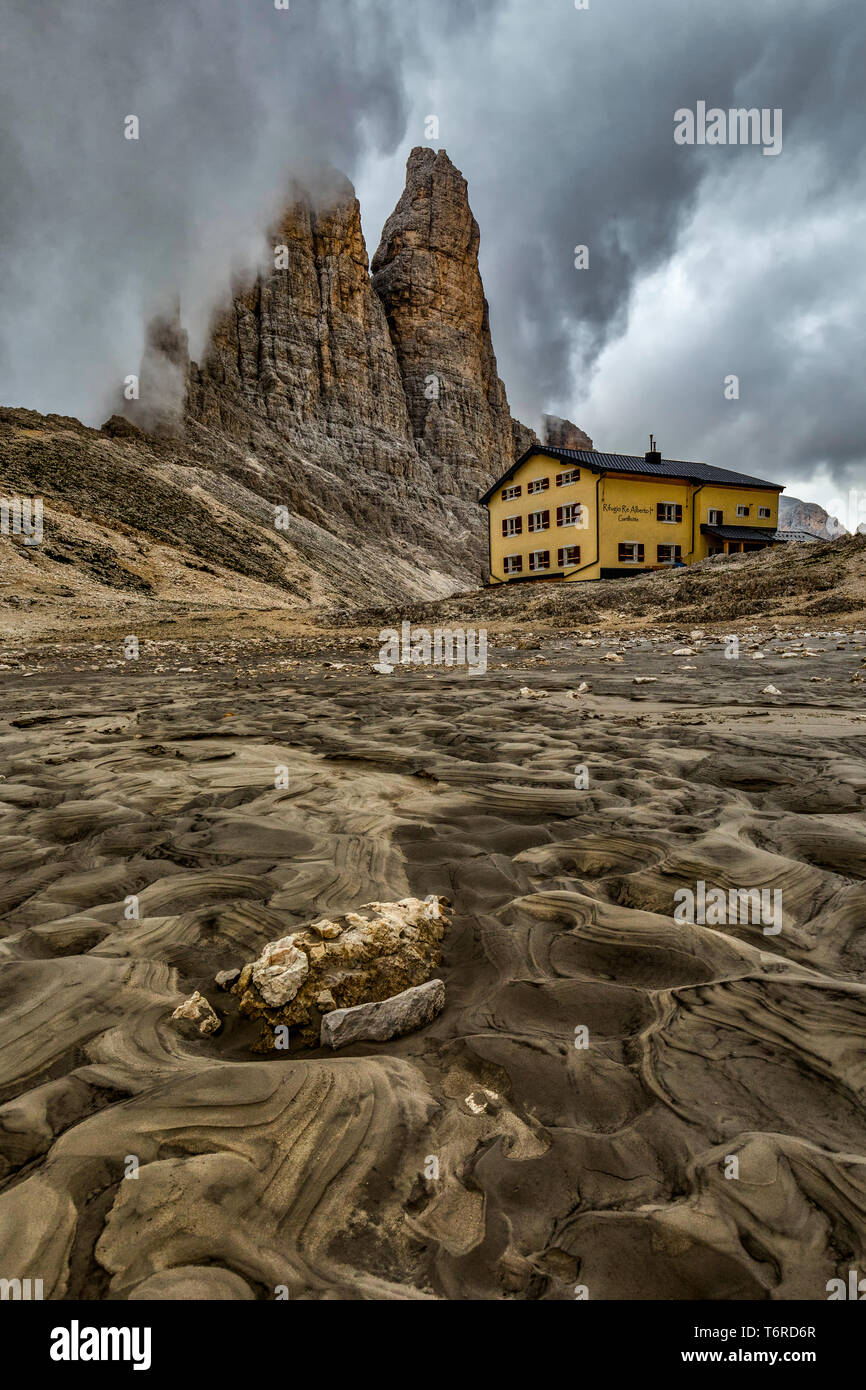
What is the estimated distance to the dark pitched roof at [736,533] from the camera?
34594 millimetres

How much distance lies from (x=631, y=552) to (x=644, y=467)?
16.9ft

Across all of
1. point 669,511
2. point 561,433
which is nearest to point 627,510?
point 669,511

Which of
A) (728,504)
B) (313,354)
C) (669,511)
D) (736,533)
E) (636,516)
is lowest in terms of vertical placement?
(736,533)

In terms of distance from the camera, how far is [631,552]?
106ft

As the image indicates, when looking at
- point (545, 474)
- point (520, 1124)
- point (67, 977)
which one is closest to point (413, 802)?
point (67, 977)

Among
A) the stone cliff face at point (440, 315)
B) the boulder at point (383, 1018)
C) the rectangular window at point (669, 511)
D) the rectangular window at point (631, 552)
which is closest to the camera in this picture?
the boulder at point (383, 1018)

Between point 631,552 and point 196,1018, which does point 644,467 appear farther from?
point 196,1018

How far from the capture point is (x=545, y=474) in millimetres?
34688

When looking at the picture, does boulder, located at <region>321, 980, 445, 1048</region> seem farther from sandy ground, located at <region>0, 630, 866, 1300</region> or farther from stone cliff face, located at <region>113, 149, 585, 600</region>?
stone cliff face, located at <region>113, 149, 585, 600</region>

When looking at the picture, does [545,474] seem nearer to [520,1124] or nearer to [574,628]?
[574,628]

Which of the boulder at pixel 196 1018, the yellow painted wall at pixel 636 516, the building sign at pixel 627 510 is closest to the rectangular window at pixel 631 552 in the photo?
the yellow painted wall at pixel 636 516

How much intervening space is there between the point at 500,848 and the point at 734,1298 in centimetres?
183

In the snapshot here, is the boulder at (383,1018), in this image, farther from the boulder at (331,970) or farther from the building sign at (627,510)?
the building sign at (627,510)

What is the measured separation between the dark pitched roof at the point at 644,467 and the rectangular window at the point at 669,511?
138 cm
